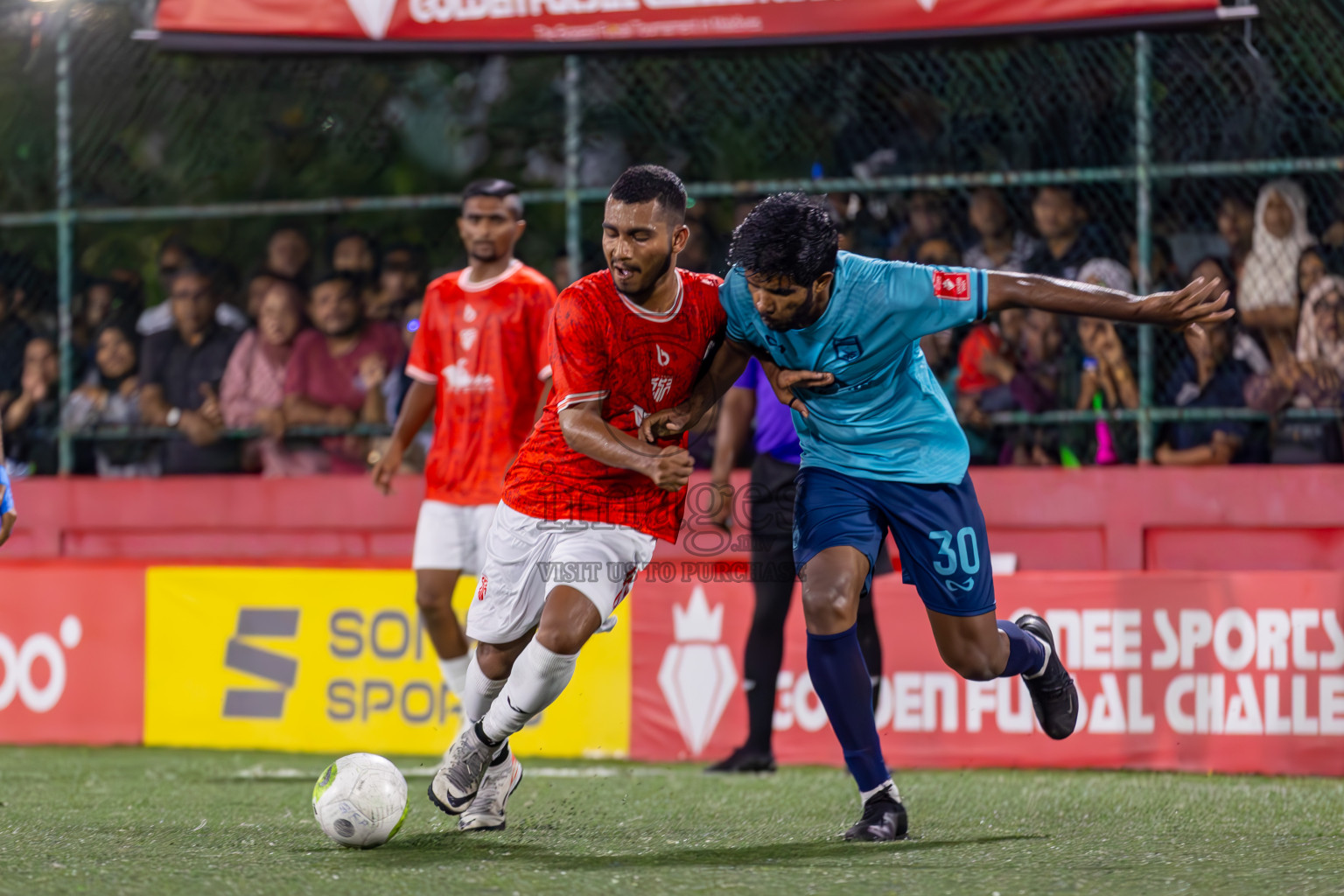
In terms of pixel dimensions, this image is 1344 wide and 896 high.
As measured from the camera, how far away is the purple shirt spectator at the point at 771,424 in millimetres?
7234

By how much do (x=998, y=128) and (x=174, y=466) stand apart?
504 cm

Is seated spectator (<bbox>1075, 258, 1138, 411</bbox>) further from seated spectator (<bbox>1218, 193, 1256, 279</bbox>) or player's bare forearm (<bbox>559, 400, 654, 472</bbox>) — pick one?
player's bare forearm (<bbox>559, 400, 654, 472</bbox>)

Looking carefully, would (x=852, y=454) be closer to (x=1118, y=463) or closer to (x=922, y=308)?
(x=922, y=308)

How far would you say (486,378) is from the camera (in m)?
6.82

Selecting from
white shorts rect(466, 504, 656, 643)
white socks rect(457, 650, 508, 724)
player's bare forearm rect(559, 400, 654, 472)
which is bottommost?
white socks rect(457, 650, 508, 724)

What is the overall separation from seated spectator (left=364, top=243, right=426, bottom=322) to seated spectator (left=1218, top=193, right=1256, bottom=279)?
450 centimetres

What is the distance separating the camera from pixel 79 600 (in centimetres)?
885

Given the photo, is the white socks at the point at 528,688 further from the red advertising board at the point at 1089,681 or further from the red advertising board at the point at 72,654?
the red advertising board at the point at 72,654

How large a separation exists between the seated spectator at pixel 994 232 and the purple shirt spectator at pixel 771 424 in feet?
6.43

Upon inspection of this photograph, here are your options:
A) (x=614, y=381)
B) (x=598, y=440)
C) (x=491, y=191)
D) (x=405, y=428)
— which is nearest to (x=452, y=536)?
(x=405, y=428)

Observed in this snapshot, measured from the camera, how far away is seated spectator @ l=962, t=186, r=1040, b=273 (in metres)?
8.73

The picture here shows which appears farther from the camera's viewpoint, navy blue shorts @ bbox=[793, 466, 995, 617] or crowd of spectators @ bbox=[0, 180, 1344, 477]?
crowd of spectators @ bbox=[0, 180, 1344, 477]

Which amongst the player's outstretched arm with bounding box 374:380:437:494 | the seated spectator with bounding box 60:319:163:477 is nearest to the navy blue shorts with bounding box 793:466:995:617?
the player's outstretched arm with bounding box 374:380:437:494

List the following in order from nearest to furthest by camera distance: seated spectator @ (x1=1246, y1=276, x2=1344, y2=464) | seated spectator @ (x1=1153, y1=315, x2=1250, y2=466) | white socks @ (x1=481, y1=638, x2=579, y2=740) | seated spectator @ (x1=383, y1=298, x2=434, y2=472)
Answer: white socks @ (x1=481, y1=638, x2=579, y2=740), seated spectator @ (x1=1246, y1=276, x2=1344, y2=464), seated spectator @ (x1=1153, y1=315, x2=1250, y2=466), seated spectator @ (x1=383, y1=298, x2=434, y2=472)
